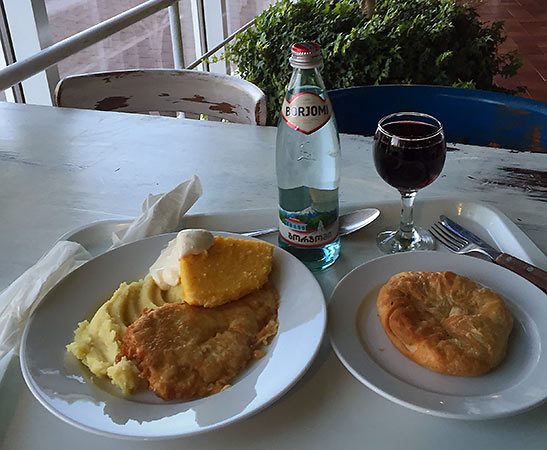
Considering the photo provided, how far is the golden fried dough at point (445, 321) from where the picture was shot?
1.85 feet

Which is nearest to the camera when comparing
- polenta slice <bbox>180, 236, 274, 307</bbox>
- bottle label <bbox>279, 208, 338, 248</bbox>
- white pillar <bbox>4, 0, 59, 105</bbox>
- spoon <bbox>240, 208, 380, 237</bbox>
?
polenta slice <bbox>180, 236, 274, 307</bbox>

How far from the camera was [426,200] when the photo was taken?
93 centimetres

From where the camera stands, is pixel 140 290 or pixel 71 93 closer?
pixel 140 290

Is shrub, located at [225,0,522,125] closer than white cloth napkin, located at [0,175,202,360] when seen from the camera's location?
No

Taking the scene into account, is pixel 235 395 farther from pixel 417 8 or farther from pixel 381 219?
pixel 417 8

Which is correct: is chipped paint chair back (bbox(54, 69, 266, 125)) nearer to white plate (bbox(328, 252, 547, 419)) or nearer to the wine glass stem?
the wine glass stem

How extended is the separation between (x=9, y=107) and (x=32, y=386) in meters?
1.09

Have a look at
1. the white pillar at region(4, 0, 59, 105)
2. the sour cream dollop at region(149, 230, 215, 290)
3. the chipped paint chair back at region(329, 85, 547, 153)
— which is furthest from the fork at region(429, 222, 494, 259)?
the white pillar at region(4, 0, 59, 105)

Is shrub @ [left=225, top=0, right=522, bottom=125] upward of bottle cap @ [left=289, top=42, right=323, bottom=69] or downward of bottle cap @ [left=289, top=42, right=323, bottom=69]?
downward

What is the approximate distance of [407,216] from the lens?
0.84 m

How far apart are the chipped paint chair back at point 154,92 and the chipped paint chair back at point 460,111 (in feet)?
0.94

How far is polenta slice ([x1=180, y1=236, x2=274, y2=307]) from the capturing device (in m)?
0.66

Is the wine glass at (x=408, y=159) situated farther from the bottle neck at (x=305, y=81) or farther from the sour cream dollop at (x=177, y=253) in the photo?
the sour cream dollop at (x=177, y=253)

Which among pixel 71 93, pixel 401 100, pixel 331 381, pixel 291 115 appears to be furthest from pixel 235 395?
pixel 71 93
